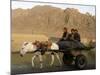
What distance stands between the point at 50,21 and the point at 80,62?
1.83 ft

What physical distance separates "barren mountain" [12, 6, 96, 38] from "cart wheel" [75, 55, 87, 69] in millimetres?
239

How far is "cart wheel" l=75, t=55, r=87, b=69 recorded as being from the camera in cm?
242

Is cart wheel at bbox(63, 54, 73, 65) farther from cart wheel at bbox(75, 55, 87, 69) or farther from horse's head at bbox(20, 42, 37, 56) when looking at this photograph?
horse's head at bbox(20, 42, 37, 56)

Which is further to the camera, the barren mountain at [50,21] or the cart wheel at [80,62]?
the cart wheel at [80,62]

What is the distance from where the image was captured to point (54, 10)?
2.33 meters

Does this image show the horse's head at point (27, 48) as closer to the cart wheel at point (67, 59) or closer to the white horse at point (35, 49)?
the white horse at point (35, 49)

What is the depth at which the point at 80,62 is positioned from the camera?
2.43 metres

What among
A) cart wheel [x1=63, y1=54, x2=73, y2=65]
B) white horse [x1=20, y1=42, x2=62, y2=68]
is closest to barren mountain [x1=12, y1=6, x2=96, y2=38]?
white horse [x1=20, y1=42, x2=62, y2=68]

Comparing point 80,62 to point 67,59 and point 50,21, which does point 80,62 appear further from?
point 50,21

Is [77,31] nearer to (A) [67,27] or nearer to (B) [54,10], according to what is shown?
(A) [67,27]

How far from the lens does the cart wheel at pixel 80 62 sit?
7.93 feet

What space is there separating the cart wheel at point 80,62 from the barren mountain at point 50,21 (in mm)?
239

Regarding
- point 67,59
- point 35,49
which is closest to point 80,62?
point 67,59

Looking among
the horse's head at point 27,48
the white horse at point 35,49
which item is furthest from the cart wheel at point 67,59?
the horse's head at point 27,48
